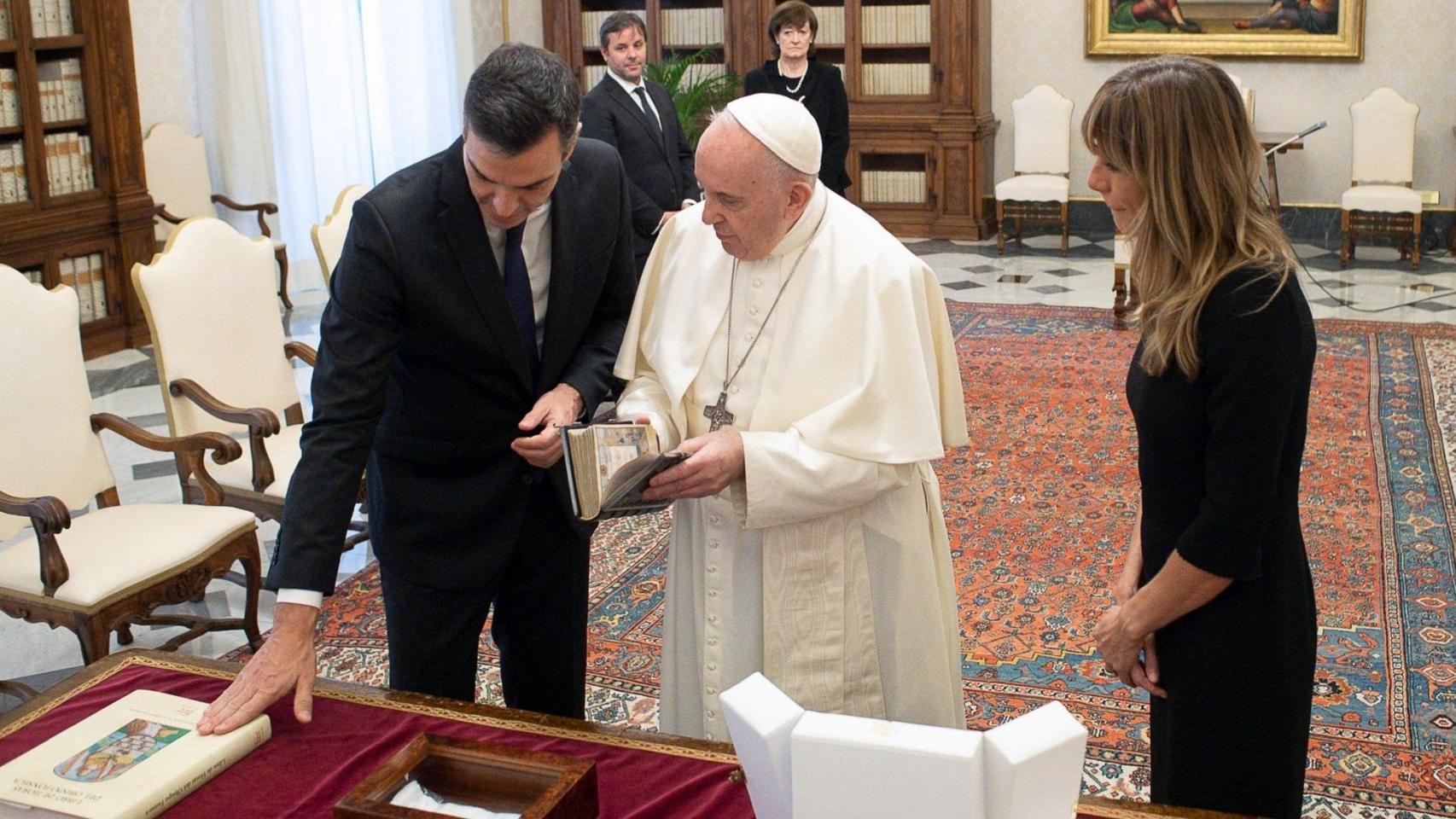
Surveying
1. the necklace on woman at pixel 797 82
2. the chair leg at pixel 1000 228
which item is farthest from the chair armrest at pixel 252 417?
the chair leg at pixel 1000 228

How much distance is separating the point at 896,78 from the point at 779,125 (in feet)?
33.0

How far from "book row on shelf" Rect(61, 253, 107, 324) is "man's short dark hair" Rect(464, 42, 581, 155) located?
680 cm

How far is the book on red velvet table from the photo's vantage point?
1934 millimetres

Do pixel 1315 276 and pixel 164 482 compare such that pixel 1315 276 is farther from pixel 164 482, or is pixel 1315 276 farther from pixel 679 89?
A: pixel 164 482

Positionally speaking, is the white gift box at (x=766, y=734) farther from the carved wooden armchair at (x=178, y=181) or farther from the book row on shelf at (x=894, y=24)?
the book row on shelf at (x=894, y=24)

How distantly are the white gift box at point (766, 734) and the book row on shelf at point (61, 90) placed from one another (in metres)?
7.62

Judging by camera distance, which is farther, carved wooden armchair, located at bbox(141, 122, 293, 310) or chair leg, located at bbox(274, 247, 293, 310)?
chair leg, located at bbox(274, 247, 293, 310)

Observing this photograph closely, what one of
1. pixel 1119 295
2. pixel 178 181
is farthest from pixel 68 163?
pixel 1119 295

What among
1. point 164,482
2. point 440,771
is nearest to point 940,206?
point 164,482

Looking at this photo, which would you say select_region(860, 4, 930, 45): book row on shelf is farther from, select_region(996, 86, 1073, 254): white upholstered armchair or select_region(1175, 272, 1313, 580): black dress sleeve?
select_region(1175, 272, 1313, 580): black dress sleeve

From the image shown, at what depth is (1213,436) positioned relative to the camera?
208 cm

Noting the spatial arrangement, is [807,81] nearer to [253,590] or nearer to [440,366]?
[253,590]

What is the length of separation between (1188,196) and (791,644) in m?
1.05

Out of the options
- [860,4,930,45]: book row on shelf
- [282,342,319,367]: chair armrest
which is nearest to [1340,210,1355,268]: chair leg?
[860,4,930,45]: book row on shelf
